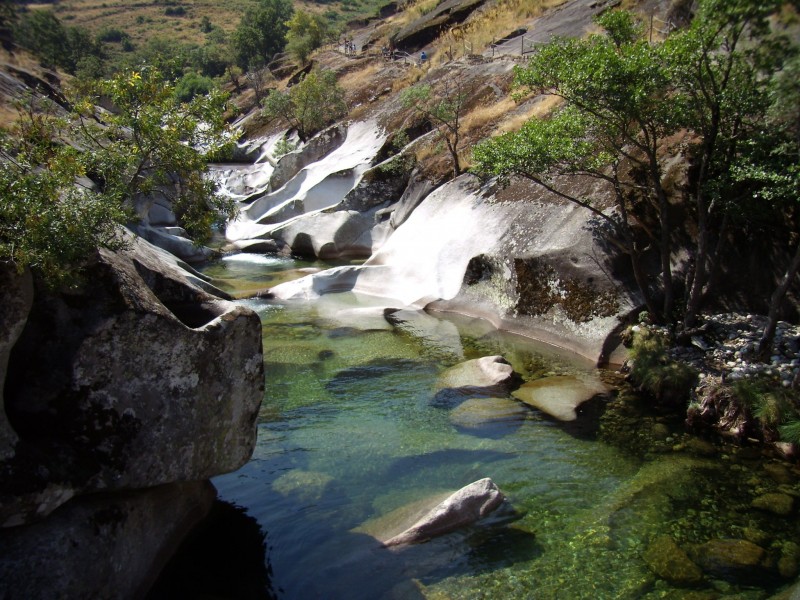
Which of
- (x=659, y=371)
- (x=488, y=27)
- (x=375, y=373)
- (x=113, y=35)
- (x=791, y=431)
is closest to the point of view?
(x=791, y=431)

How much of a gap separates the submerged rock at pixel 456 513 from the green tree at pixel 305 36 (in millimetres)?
80780

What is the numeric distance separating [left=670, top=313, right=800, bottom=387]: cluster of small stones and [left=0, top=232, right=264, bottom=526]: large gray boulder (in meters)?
10.9

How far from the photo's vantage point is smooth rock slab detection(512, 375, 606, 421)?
1380 centimetres

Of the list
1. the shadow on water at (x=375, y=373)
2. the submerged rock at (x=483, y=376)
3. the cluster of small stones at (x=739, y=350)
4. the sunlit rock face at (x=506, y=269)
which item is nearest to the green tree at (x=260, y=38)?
the sunlit rock face at (x=506, y=269)

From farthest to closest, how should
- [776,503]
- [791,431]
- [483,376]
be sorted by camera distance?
[483,376], [791,431], [776,503]

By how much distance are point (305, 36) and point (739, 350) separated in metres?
80.5

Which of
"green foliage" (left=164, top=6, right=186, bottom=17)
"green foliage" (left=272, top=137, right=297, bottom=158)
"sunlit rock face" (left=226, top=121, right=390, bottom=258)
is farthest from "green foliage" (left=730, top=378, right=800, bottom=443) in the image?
"green foliage" (left=164, top=6, right=186, bottom=17)

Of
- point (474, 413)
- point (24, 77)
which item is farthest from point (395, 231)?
point (24, 77)

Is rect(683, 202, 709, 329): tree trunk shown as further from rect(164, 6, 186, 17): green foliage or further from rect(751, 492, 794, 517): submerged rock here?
rect(164, 6, 186, 17): green foliage

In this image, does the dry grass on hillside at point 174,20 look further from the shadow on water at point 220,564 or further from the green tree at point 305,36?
the shadow on water at point 220,564

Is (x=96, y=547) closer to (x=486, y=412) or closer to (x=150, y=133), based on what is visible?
(x=150, y=133)

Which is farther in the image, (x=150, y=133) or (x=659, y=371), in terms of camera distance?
(x=659, y=371)

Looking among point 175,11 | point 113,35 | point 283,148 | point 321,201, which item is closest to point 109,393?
point 321,201

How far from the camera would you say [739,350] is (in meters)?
14.0
